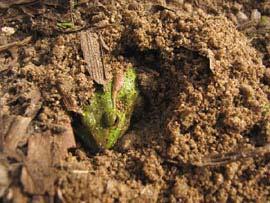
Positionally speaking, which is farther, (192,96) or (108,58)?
(108,58)

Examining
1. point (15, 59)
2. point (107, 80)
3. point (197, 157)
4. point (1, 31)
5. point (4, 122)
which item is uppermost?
point (1, 31)

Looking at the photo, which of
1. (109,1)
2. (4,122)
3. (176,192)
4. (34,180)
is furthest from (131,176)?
(109,1)

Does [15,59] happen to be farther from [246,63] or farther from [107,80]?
[246,63]

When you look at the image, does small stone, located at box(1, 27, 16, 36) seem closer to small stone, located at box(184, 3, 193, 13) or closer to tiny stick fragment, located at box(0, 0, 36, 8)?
tiny stick fragment, located at box(0, 0, 36, 8)

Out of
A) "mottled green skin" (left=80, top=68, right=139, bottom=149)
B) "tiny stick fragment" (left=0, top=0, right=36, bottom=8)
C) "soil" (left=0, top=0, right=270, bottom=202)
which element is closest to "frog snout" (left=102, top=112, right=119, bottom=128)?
"mottled green skin" (left=80, top=68, right=139, bottom=149)

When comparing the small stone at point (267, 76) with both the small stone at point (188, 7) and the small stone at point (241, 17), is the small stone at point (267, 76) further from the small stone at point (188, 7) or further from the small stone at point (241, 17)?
the small stone at point (188, 7)

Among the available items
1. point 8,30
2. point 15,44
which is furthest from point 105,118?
point 8,30
